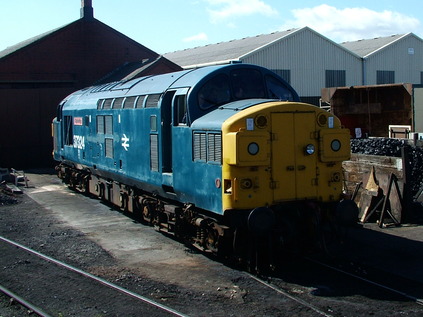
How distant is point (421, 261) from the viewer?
9.59 metres

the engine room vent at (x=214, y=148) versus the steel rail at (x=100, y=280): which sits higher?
the engine room vent at (x=214, y=148)

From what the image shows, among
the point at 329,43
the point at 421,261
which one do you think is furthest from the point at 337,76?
the point at 421,261

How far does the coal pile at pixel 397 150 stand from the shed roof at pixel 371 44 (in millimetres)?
31477

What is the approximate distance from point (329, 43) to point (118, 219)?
32.8 metres

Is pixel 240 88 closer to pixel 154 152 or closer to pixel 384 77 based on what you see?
pixel 154 152

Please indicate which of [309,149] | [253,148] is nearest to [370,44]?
[309,149]

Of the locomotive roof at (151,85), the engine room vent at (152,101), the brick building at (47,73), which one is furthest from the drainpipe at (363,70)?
the engine room vent at (152,101)

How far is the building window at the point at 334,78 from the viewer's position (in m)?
43.1

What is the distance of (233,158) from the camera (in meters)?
8.20

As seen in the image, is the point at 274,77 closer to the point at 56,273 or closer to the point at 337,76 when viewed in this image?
the point at 56,273

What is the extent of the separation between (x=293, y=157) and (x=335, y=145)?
0.81 meters

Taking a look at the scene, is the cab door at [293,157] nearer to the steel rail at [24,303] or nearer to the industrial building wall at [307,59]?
the steel rail at [24,303]

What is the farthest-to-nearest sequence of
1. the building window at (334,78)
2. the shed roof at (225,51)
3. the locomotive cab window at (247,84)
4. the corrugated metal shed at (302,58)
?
the building window at (334,78), the shed roof at (225,51), the corrugated metal shed at (302,58), the locomotive cab window at (247,84)

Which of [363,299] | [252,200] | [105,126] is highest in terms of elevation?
[105,126]
